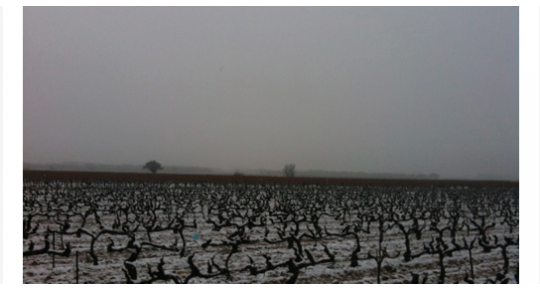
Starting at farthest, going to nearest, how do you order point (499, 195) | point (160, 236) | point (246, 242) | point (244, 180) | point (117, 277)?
point (244, 180) < point (499, 195) < point (160, 236) < point (246, 242) < point (117, 277)

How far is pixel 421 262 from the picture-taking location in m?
6.29

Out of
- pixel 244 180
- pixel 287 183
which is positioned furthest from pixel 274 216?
pixel 244 180

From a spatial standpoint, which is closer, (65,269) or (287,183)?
(65,269)

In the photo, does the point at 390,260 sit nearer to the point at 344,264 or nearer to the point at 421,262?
the point at 421,262

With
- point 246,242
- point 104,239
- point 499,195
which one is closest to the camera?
point 246,242

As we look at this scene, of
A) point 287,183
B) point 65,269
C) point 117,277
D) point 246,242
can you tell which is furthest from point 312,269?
point 287,183

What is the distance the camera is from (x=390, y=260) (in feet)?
21.0

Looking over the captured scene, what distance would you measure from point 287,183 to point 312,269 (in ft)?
47.5

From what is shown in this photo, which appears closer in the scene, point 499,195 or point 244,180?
point 499,195

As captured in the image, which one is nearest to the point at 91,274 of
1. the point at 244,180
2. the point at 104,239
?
the point at 104,239

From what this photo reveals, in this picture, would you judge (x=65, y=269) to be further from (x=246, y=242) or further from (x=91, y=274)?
(x=246, y=242)

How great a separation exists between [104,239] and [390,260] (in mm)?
5941

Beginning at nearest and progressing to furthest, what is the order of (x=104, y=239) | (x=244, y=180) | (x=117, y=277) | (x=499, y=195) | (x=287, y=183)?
1. (x=117, y=277)
2. (x=104, y=239)
3. (x=499, y=195)
4. (x=287, y=183)
5. (x=244, y=180)

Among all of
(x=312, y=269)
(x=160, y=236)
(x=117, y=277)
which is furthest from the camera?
(x=160, y=236)
